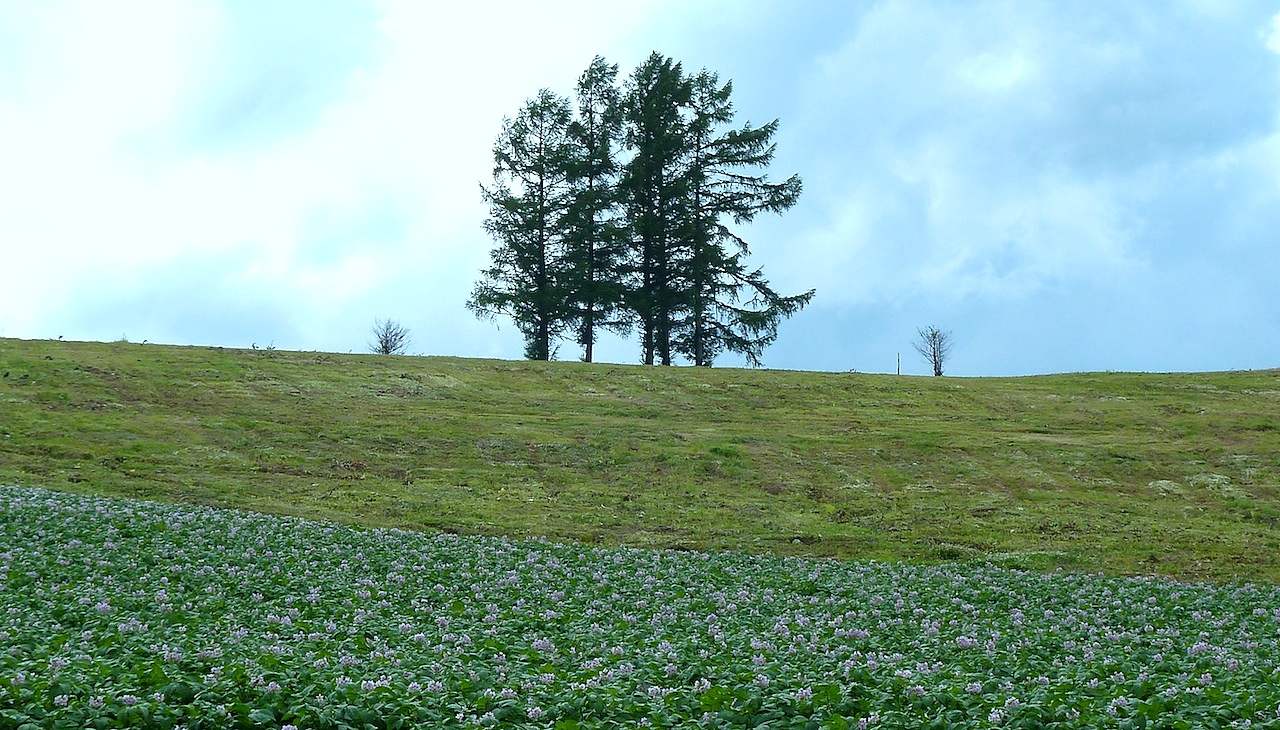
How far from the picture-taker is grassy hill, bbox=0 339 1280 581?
26.8m

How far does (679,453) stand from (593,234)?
26.3 m

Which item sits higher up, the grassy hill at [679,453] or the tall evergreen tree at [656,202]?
the tall evergreen tree at [656,202]

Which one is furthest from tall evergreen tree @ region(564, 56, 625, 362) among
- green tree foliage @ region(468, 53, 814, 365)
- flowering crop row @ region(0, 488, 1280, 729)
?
flowering crop row @ region(0, 488, 1280, 729)

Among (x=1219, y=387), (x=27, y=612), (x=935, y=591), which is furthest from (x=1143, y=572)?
(x=1219, y=387)

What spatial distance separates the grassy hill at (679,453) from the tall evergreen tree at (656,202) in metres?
8.33

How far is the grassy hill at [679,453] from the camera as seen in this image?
26.8 metres

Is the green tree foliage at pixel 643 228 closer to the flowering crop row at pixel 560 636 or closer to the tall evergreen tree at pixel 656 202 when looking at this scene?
the tall evergreen tree at pixel 656 202

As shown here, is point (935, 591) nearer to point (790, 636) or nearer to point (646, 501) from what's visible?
point (790, 636)

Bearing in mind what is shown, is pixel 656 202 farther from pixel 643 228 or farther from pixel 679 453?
pixel 679 453

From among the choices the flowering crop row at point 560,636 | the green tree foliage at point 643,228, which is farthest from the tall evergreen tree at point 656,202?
the flowering crop row at point 560,636

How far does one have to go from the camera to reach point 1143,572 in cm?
2333

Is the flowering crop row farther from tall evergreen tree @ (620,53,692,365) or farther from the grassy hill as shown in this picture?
tall evergreen tree @ (620,53,692,365)

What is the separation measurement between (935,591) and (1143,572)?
8.38m

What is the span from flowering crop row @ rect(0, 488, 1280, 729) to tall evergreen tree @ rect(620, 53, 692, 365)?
1523 inches
